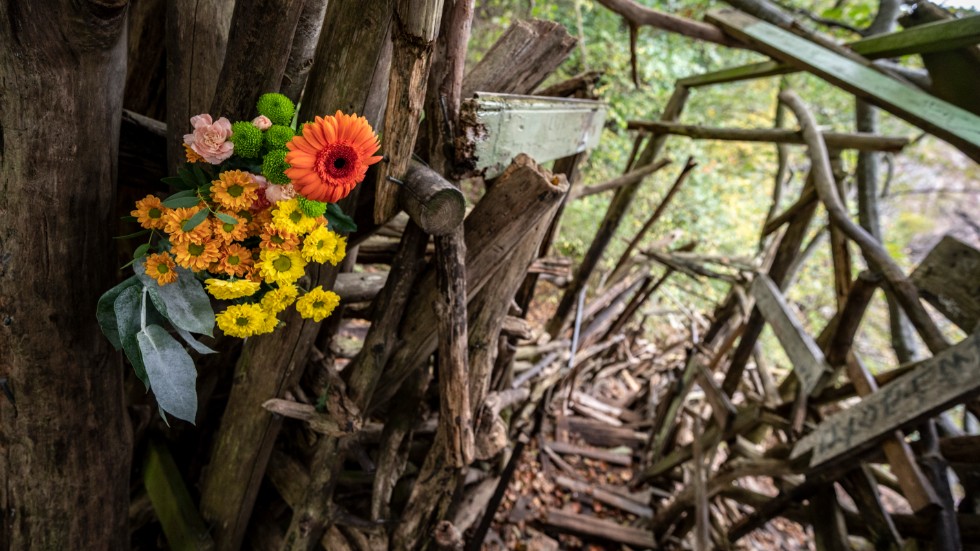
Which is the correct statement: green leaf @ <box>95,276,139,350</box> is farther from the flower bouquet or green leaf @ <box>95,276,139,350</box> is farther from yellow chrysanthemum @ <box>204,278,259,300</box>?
yellow chrysanthemum @ <box>204,278,259,300</box>

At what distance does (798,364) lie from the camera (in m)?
2.65

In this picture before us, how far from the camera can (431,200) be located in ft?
4.09

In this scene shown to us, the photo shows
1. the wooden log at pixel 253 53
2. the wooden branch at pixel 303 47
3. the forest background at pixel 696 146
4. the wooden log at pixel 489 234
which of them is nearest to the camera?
the wooden log at pixel 253 53

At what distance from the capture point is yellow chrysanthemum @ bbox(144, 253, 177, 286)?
970mm

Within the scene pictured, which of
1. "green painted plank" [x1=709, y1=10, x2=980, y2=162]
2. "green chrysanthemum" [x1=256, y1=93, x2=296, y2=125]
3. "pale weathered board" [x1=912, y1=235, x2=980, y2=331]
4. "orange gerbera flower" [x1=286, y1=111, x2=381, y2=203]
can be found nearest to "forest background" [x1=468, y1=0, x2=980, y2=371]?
"green painted plank" [x1=709, y1=10, x2=980, y2=162]

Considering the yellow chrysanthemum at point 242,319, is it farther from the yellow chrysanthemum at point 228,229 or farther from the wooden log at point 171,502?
the wooden log at point 171,502

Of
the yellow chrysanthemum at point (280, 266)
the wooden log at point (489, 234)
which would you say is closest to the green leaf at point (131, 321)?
the yellow chrysanthemum at point (280, 266)

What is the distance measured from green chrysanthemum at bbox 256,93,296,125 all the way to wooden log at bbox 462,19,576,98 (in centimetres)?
86

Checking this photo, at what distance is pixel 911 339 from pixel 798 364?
167 centimetres

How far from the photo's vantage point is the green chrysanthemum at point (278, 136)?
96cm

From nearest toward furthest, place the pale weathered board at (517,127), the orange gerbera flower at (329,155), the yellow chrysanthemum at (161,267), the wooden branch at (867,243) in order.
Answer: the orange gerbera flower at (329,155)
the yellow chrysanthemum at (161,267)
the pale weathered board at (517,127)
the wooden branch at (867,243)

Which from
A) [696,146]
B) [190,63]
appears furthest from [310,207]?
[696,146]

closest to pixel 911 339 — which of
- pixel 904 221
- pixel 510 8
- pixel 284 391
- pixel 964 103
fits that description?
pixel 964 103

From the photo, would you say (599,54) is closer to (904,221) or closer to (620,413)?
(620,413)
